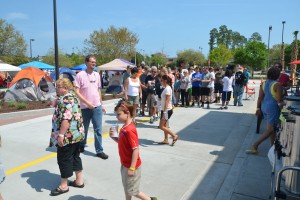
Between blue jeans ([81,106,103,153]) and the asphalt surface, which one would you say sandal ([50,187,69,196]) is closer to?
the asphalt surface

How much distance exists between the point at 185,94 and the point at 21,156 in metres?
7.60

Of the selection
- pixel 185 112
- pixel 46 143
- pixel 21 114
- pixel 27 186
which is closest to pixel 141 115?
pixel 185 112

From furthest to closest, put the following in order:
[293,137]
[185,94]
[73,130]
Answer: [185,94] < [73,130] < [293,137]

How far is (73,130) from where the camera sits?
3.63 metres

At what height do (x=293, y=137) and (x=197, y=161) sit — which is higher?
(x=293, y=137)

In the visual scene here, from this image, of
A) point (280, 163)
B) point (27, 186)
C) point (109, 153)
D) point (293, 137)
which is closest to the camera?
point (293, 137)

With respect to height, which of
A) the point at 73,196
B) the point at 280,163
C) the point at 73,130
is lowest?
the point at 73,196

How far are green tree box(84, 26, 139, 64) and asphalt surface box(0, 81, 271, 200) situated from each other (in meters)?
31.2

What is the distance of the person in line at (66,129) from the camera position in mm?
3525

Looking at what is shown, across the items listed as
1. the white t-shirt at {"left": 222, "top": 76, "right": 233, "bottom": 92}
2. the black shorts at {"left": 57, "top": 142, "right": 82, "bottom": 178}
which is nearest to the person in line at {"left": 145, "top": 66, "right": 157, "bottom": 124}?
the white t-shirt at {"left": 222, "top": 76, "right": 233, "bottom": 92}

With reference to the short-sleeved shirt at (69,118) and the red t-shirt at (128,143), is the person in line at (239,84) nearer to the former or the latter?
the short-sleeved shirt at (69,118)

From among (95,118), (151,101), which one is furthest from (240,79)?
(95,118)

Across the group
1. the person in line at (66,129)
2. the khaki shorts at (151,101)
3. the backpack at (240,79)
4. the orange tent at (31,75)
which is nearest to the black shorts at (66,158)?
the person in line at (66,129)

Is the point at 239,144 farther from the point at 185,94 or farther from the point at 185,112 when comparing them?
the point at 185,94
